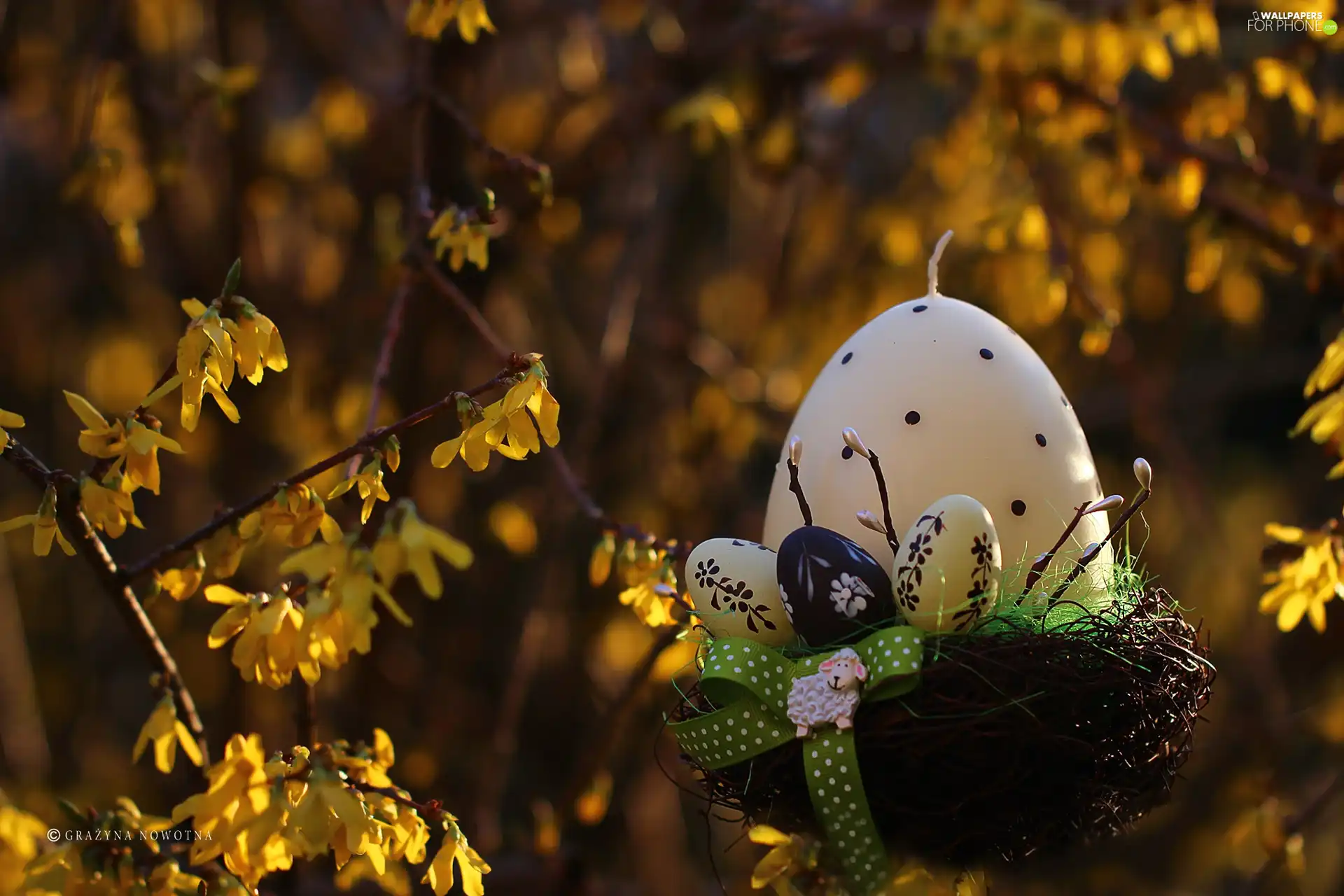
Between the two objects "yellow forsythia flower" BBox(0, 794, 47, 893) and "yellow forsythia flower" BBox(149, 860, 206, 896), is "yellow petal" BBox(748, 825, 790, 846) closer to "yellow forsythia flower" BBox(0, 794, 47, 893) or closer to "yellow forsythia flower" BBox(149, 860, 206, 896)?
"yellow forsythia flower" BBox(149, 860, 206, 896)

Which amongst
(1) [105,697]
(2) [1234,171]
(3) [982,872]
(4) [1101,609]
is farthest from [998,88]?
(1) [105,697]

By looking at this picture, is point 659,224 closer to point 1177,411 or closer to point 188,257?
point 188,257

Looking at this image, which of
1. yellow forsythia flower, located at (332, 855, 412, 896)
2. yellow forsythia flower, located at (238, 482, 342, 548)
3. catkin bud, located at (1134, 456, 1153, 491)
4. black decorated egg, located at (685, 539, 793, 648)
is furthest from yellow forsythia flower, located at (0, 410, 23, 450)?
catkin bud, located at (1134, 456, 1153, 491)

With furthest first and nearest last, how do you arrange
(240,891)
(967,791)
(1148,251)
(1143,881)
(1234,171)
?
1. (1148,251)
2. (1143,881)
3. (1234,171)
4. (240,891)
5. (967,791)

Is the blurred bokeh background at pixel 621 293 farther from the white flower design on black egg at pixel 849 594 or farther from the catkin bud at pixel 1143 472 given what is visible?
the white flower design on black egg at pixel 849 594

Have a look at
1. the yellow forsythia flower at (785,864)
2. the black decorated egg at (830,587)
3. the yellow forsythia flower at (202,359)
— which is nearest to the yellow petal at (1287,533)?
the black decorated egg at (830,587)

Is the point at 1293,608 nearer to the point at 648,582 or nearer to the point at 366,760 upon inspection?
the point at 648,582
